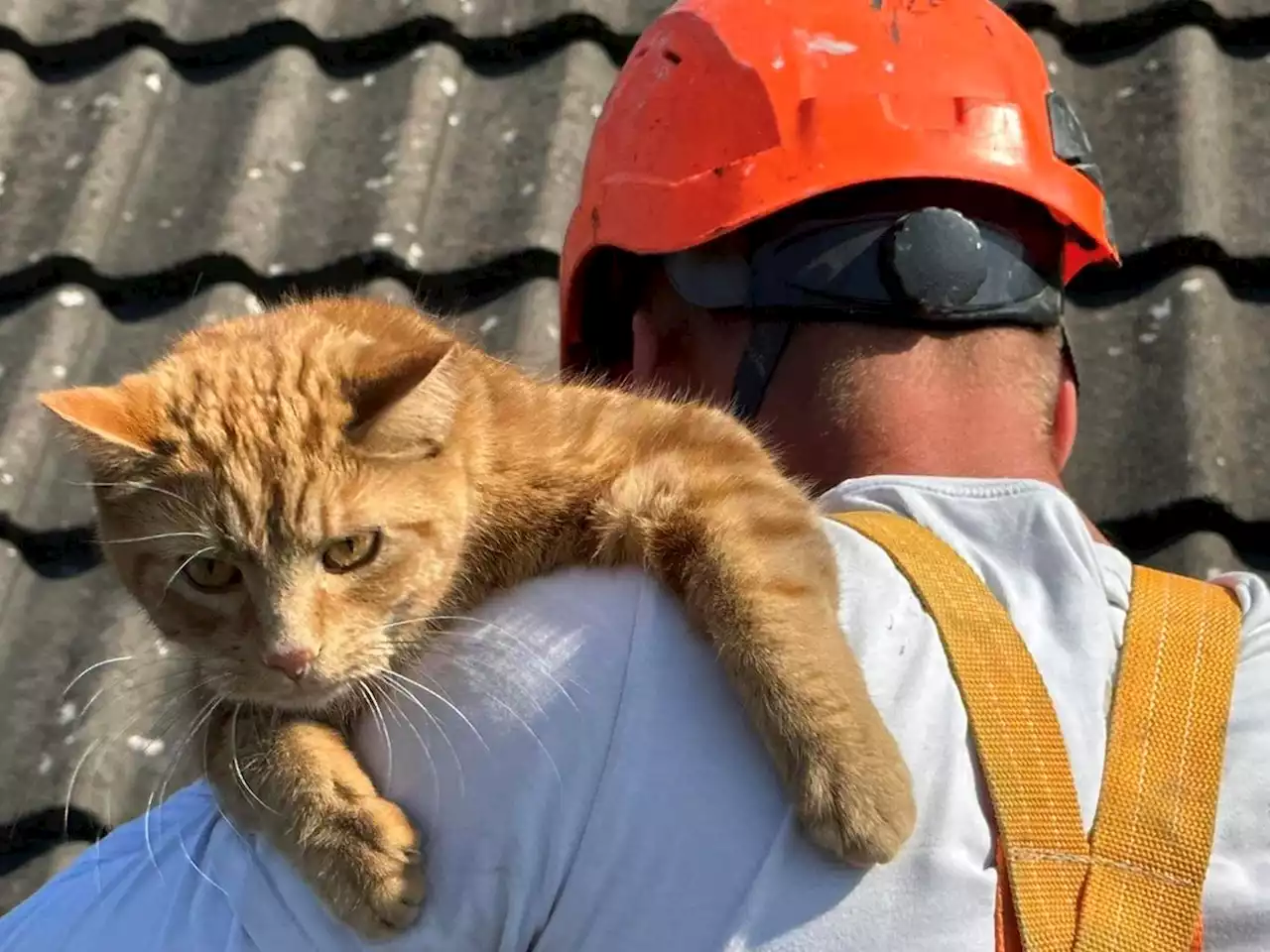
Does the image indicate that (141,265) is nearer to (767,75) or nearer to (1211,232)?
(767,75)

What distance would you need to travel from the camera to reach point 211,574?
49.9 inches

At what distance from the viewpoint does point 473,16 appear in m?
2.33

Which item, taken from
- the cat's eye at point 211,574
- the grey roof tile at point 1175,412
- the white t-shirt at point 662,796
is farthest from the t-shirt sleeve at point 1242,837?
the cat's eye at point 211,574

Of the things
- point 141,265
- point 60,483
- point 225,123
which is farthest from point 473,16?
point 60,483

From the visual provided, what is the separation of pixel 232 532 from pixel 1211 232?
4.98 feet

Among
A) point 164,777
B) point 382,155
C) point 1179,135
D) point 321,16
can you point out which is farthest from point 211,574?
point 1179,135

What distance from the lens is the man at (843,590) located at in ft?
3.07

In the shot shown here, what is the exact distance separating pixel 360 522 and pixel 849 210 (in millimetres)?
653

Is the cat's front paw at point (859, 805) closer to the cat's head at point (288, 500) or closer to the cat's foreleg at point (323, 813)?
the cat's foreleg at point (323, 813)

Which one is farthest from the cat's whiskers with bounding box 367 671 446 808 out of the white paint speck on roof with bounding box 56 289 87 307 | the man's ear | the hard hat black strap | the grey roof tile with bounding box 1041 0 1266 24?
the grey roof tile with bounding box 1041 0 1266 24

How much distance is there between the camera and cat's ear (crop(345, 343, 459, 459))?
119 centimetres

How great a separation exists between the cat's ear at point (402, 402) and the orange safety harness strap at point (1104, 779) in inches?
19.7

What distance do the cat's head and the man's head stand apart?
354mm

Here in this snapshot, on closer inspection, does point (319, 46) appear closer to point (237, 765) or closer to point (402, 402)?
point (402, 402)
